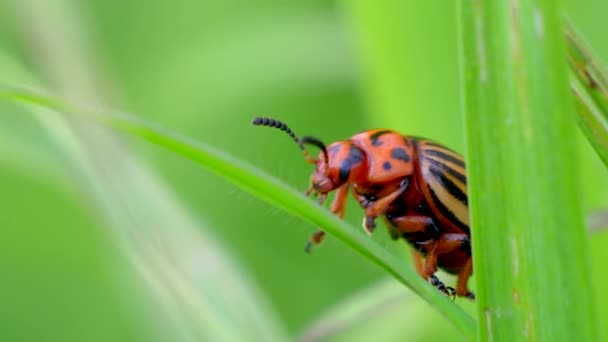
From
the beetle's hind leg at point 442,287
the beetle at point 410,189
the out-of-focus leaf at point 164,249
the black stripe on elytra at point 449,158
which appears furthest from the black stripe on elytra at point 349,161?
the out-of-focus leaf at point 164,249

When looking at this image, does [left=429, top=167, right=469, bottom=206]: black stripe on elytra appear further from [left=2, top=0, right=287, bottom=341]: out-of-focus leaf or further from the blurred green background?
the blurred green background

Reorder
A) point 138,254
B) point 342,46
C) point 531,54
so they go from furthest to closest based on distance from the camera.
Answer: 1. point 342,46
2. point 138,254
3. point 531,54

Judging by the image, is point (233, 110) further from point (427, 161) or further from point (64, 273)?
point (427, 161)

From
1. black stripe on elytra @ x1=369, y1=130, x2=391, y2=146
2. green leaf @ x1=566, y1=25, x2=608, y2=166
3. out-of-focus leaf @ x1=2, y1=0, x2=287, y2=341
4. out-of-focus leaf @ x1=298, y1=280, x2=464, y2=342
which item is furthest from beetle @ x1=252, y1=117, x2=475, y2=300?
green leaf @ x1=566, y1=25, x2=608, y2=166

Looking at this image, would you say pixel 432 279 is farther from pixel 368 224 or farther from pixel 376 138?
pixel 376 138

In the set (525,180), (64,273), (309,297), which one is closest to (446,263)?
(525,180)

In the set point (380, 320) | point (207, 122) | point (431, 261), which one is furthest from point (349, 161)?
point (207, 122)
